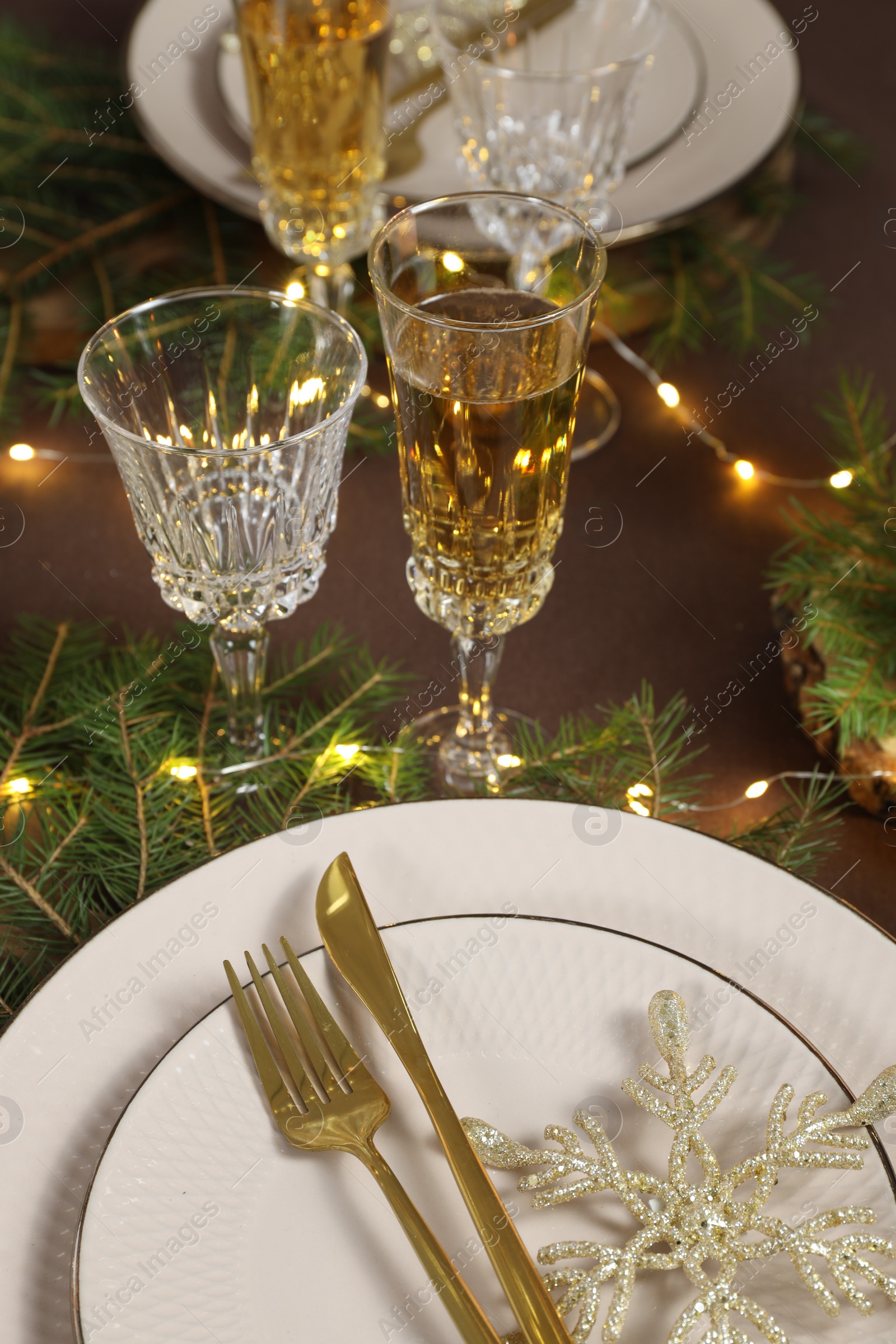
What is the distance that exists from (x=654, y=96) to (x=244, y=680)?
0.66m

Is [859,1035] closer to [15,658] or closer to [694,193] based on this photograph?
[15,658]

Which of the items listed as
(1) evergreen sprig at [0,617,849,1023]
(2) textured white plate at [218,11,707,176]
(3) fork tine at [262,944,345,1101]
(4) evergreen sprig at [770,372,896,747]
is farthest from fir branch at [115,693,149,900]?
(2) textured white plate at [218,11,707,176]

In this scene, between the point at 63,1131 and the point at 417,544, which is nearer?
the point at 63,1131

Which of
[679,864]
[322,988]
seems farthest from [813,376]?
[322,988]

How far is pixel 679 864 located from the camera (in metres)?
0.49

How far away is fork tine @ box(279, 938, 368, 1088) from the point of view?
430 mm

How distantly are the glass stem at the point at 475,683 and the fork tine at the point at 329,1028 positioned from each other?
0.23 metres

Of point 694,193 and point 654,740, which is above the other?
point 694,193

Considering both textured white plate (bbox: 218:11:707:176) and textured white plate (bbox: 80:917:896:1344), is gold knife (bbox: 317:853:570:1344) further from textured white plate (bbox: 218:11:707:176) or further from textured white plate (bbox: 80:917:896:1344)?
textured white plate (bbox: 218:11:707:176)

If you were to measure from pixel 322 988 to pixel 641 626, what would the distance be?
0.36 meters

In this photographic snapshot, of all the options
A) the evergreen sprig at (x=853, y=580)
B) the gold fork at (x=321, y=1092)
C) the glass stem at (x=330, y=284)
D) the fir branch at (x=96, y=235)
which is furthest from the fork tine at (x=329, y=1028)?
the fir branch at (x=96, y=235)

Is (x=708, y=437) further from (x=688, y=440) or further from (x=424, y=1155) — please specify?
(x=424, y=1155)

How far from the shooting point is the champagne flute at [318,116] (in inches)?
29.1

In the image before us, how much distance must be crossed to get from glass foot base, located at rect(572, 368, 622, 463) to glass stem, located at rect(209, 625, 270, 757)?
0.30 metres
